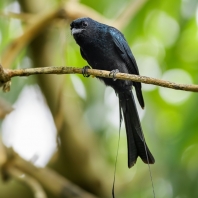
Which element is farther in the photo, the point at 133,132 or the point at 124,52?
the point at 124,52

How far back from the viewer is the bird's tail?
9.72ft

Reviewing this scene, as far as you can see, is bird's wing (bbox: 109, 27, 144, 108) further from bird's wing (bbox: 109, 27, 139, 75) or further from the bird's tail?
the bird's tail

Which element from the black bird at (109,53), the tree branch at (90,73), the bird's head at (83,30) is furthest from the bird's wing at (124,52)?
the tree branch at (90,73)

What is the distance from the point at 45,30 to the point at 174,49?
1.30 m

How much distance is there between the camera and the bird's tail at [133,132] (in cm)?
296

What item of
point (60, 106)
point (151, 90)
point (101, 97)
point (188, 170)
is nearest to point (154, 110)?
point (151, 90)

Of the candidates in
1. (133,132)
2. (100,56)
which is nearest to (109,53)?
(100,56)

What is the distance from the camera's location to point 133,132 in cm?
335

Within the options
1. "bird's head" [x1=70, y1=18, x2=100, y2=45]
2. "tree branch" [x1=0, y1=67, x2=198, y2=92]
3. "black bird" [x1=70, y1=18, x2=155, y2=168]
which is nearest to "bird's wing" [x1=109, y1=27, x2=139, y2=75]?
"black bird" [x1=70, y1=18, x2=155, y2=168]

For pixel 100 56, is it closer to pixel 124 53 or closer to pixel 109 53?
pixel 109 53

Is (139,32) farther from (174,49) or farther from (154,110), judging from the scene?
(154,110)

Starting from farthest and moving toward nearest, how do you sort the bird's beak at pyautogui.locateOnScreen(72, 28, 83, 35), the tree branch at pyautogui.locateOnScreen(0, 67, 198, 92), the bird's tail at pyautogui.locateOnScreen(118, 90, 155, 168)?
the bird's beak at pyautogui.locateOnScreen(72, 28, 83, 35) < the bird's tail at pyautogui.locateOnScreen(118, 90, 155, 168) < the tree branch at pyautogui.locateOnScreen(0, 67, 198, 92)

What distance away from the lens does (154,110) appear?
500cm

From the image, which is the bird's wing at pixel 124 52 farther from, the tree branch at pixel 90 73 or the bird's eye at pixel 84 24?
the tree branch at pixel 90 73
